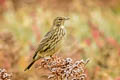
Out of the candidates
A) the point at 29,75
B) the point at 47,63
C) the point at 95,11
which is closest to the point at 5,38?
the point at 29,75

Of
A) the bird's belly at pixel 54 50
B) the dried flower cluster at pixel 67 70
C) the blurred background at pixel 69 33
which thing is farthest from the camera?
the blurred background at pixel 69 33

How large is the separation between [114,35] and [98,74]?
3447 mm

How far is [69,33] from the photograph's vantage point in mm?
10172

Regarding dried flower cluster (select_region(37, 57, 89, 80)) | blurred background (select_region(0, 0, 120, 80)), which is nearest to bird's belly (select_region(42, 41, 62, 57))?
blurred background (select_region(0, 0, 120, 80))

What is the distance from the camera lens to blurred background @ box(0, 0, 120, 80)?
26.3ft

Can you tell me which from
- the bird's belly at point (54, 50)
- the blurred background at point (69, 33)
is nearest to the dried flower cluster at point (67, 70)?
the bird's belly at point (54, 50)

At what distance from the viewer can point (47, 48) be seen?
20.9 feet

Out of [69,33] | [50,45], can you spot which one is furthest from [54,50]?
[69,33]

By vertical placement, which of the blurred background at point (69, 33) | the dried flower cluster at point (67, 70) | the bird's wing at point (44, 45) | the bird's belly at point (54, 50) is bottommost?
the dried flower cluster at point (67, 70)

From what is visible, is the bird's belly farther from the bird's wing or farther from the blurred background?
the blurred background

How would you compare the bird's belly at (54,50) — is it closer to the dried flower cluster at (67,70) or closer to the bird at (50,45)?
the bird at (50,45)

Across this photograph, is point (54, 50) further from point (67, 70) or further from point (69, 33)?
point (69, 33)

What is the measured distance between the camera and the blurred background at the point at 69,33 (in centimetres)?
803

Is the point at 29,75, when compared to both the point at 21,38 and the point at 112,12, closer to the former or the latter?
the point at 21,38
